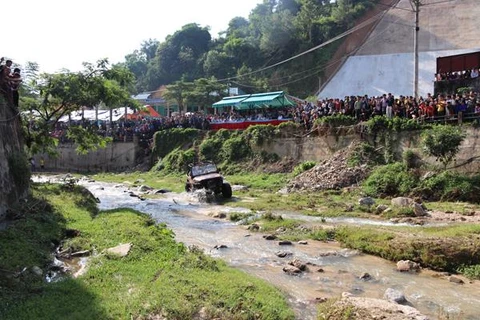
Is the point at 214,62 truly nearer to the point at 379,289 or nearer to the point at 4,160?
the point at 4,160

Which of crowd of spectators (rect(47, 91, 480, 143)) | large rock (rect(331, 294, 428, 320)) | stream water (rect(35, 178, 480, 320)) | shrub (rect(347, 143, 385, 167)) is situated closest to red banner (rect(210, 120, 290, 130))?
crowd of spectators (rect(47, 91, 480, 143))

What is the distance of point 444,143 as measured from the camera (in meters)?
23.8

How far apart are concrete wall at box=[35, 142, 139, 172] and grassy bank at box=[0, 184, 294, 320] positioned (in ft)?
110

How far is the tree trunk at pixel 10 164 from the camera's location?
17.4m

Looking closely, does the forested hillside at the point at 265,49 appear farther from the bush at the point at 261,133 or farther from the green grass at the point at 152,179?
the bush at the point at 261,133

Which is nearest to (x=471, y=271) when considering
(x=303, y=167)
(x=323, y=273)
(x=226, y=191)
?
(x=323, y=273)

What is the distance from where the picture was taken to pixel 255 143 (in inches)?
1468

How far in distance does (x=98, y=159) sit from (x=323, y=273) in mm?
42875

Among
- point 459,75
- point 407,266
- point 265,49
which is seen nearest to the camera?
point 407,266

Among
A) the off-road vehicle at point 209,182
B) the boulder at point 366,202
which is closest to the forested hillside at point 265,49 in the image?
the off-road vehicle at point 209,182

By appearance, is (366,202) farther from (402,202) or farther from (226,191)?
→ (226,191)

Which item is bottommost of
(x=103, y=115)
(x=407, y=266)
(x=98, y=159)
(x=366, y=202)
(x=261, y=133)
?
(x=98, y=159)

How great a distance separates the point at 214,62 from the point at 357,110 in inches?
1821

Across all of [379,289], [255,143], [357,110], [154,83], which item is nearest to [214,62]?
[154,83]
